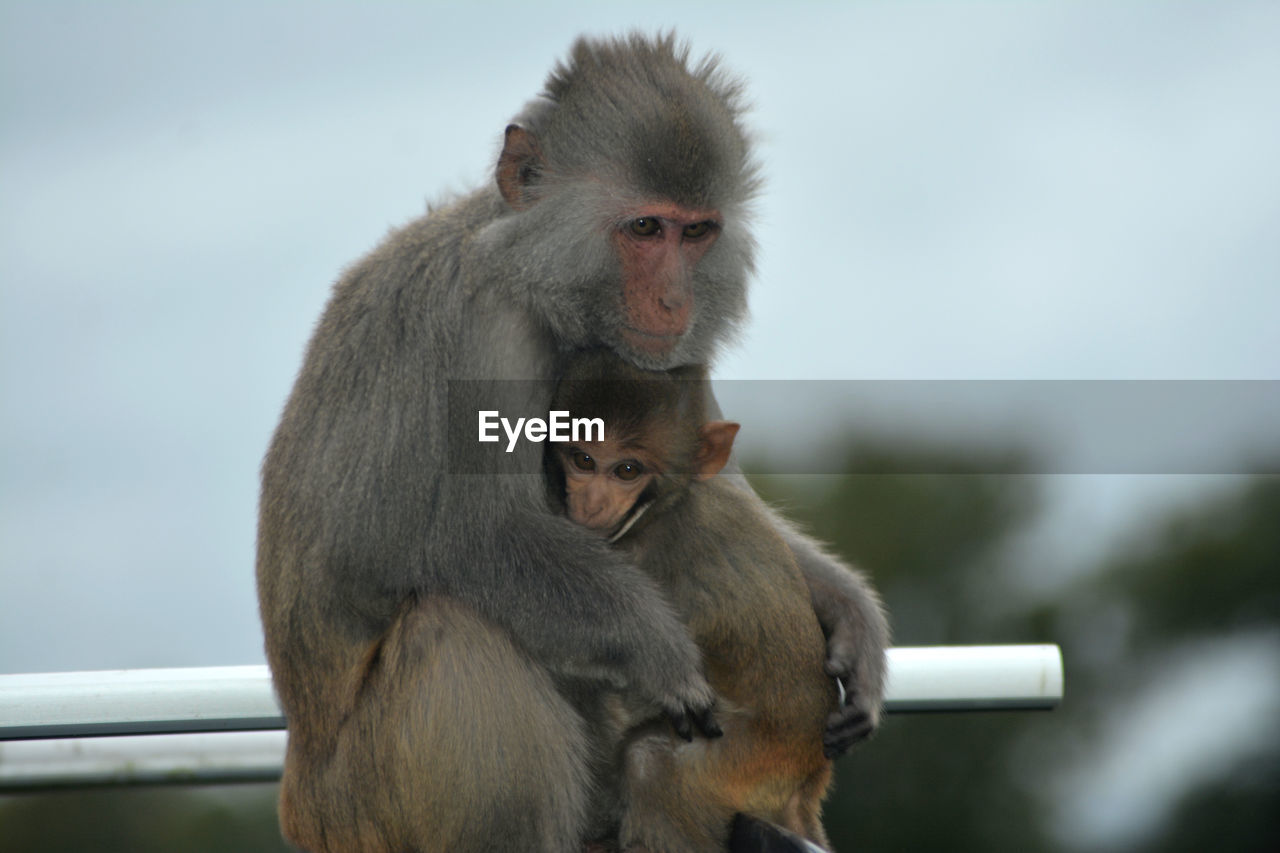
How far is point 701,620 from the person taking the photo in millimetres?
3225

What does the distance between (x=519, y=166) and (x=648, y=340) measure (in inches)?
22.4

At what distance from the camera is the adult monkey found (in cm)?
299

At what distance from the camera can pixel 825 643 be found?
140 inches

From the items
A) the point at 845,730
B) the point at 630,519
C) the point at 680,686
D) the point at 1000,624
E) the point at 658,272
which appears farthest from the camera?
the point at 1000,624

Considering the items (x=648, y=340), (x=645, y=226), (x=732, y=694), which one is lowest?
(x=732, y=694)

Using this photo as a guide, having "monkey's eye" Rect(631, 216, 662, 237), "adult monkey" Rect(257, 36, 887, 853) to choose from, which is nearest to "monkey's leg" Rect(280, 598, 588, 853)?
"adult monkey" Rect(257, 36, 887, 853)

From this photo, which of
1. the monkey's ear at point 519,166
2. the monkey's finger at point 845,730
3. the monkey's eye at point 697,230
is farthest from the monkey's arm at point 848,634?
the monkey's ear at point 519,166

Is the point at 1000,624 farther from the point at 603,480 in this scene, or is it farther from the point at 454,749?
the point at 454,749

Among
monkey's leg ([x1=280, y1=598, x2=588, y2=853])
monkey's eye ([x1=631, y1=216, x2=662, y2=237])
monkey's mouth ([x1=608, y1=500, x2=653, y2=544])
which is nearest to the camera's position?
monkey's leg ([x1=280, y1=598, x2=588, y2=853])

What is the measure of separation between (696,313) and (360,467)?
3.10 feet

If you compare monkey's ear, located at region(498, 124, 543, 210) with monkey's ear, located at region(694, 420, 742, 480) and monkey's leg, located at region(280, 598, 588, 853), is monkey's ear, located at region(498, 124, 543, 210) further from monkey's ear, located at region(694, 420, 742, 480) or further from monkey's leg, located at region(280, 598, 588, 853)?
monkey's leg, located at region(280, 598, 588, 853)

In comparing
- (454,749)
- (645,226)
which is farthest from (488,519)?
(645,226)

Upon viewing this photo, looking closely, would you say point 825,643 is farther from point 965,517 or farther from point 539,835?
point 965,517

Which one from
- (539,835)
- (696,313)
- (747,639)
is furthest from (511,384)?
(539,835)
